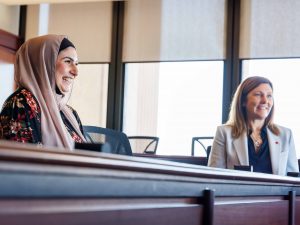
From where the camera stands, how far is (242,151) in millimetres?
3252

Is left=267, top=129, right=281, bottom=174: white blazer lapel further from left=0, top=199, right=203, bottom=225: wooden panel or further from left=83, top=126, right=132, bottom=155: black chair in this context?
left=0, top=199, right=203, bottom=225: wooden panel

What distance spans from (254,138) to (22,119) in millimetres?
1575

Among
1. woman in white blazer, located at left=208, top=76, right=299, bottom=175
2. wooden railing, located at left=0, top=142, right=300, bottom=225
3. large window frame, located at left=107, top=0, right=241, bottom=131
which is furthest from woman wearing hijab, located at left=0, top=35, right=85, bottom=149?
large window frame, located at left=107, top=0, right=241, bottom=131

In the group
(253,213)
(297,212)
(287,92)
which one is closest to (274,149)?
(297,212)

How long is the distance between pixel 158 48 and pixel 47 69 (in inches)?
181

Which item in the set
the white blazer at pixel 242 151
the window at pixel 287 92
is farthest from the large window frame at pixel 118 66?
the white blazer at pixel 242 151

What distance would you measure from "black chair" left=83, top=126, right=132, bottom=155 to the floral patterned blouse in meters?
0.88

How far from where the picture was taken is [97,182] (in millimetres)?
773

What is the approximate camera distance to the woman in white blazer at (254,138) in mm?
3273

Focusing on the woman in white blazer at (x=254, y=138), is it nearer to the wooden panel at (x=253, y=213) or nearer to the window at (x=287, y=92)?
the wooden panel at (x=253, y=213)

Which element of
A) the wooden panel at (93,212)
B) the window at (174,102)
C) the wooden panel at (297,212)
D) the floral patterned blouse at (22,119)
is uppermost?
the window at (174,102)

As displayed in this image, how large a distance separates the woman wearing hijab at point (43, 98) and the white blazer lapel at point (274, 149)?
117 centimetres

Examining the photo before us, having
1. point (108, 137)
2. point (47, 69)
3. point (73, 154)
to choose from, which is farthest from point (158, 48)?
point (73, 154)

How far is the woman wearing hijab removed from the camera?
231cm
